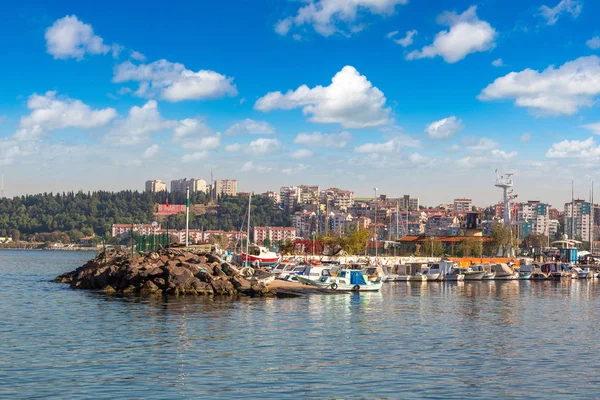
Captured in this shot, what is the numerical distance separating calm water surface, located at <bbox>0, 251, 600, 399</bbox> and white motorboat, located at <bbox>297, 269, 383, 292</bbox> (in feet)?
26.2

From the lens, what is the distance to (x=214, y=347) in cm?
2922

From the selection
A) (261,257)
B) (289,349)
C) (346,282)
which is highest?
(261,257)

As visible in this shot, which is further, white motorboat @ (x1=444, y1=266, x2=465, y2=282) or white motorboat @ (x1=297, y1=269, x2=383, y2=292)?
white motorboat @ (x1=444, y1=266, x2=465, y2=282)

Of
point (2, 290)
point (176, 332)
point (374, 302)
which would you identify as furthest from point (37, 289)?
point (176, 332)

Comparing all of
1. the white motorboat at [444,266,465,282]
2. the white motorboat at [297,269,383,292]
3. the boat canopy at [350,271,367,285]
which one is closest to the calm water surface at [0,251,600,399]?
the white motorboat at [297,269,383,292]

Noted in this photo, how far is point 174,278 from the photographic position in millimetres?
52469

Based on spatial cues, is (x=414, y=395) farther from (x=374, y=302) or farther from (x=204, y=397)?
(x=374, y=302)

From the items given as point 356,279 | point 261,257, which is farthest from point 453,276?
point 356,279

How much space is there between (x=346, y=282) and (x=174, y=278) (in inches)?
543

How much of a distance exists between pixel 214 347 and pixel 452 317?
1759cm

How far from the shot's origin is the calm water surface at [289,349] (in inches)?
875

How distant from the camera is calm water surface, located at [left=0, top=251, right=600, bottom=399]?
2223cm

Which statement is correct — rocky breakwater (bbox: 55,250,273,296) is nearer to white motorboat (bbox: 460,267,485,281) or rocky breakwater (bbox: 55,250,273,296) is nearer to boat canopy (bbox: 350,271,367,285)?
boat canopy (bbox: 350,271,367,285)

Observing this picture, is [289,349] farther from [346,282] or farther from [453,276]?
[453,276]
